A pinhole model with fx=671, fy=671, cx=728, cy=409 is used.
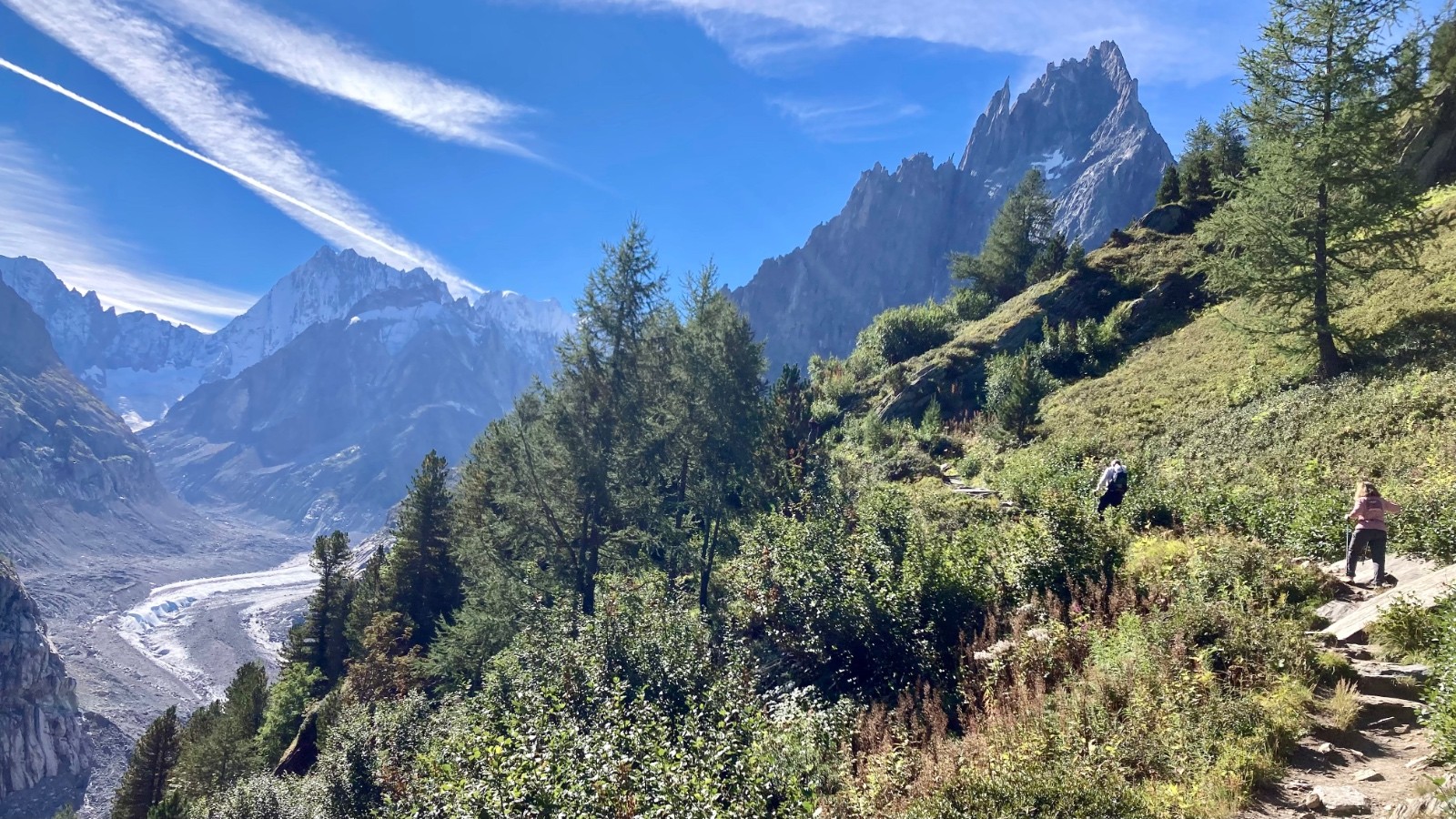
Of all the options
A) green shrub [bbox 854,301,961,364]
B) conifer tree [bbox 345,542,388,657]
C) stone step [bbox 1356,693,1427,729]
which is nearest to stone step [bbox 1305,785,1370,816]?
stone step [bbox 1356,693,1427,729]

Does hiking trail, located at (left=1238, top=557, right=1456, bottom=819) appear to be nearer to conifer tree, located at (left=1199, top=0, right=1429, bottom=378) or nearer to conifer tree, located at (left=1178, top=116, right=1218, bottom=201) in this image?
conifer tree, located at (left=1199, top=0, right=1429, bottom=378)

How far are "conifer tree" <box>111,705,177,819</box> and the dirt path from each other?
→ 5903 centimetres

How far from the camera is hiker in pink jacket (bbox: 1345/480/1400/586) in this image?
9.54m

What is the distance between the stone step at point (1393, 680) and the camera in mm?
6777

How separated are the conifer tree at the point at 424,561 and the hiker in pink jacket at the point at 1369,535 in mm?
39151

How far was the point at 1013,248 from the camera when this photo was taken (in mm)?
48906

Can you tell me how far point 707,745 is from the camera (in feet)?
26.8

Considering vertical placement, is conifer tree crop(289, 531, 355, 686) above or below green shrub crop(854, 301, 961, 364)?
below

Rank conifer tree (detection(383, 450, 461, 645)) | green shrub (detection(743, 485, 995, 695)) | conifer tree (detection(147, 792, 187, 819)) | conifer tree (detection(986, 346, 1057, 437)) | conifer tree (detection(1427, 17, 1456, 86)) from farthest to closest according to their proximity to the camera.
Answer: conifer tree (detection(383, 450, 461, 645)), conifer tree (detection(147, 792, 187, 819)), conifer tree (detection(986, 346, 1057, 437)), conifer tree (detection(1427, 17, 1456, 86)), green shrub (detection(743, 485, 995, 695))

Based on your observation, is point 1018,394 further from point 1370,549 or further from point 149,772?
point 149,772

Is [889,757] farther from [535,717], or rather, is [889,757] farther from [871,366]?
[871,366]

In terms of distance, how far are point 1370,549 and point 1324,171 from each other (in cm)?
1381

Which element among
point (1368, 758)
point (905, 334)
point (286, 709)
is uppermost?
point (905, 334)

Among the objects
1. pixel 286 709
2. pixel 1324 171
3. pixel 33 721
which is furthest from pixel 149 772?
pixel 33 721
